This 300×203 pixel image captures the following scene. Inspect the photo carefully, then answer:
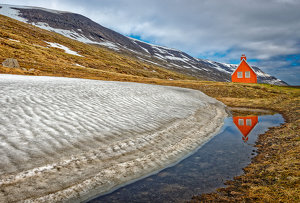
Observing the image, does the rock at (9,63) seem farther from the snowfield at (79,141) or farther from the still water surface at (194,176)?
the still water surface at (194,176)

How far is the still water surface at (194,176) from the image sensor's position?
219 inches

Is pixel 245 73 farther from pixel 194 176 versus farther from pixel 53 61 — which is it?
pixel 53 61

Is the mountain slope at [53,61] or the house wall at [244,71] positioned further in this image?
the house wall at [244,71]

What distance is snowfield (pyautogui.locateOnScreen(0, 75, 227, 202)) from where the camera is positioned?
18.8 feet

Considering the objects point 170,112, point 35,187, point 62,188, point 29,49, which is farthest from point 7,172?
point 29,49

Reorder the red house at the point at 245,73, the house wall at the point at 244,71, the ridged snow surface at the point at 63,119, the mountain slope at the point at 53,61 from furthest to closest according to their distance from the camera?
1. the red house at the point at 245,73
2. the house wall at the point at 244,71
3. the mountain slope at the point at 53,61
4. the ridged snow surface at the point at 63,119

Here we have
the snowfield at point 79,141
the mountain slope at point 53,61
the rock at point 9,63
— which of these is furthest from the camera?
the mountain slope at point 53,61

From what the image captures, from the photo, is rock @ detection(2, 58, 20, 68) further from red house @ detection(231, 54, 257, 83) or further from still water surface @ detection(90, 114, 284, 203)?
red house @ detection(231, 54, 257, 83)

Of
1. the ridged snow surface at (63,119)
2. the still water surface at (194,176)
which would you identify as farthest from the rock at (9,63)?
the still water surface at (194,176)

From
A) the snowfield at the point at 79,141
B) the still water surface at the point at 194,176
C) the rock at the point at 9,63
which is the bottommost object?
the still water surface at the point at 194,176

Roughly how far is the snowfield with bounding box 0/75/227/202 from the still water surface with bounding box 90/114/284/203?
50 centimetres

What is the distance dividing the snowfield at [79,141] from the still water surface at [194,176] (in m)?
0.50

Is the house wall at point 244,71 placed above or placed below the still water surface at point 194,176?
above

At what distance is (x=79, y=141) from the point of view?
8.45 m
